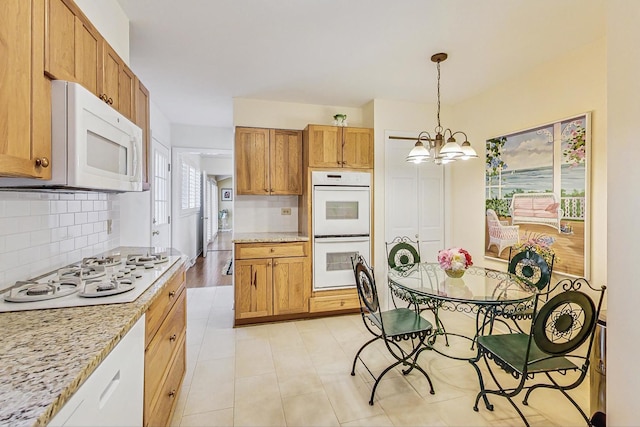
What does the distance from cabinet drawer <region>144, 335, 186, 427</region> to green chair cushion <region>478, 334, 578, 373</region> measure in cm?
187

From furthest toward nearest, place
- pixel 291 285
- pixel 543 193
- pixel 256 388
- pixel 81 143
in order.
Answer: pixel 291 285 < pixel 543 193 < pixel 256 388 < pixel 81 143

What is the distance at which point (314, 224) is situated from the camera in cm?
348

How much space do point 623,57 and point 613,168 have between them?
20.3 inches

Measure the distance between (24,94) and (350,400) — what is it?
2.29 m

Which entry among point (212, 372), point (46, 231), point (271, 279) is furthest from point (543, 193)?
point (46, 231)

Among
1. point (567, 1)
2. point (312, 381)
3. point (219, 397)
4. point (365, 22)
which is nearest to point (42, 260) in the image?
point (219, 397)

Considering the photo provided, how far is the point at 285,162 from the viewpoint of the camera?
3.70 m

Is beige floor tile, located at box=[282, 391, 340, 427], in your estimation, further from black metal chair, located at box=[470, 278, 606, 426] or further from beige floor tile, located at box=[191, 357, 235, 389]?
black metal chair, located at box=[470, 278, 606, 426]

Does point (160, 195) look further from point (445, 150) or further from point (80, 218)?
point (445, 150)

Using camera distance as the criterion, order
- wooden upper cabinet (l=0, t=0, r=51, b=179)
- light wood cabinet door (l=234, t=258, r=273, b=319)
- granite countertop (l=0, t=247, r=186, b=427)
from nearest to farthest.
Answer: granite countertop (l=0, t=247, r=186, b=427)
wooden upper cabinet (l=0, t=0, r=51, b=179)
light wood cabinet door (l=234, t=258, r=273, b=319)

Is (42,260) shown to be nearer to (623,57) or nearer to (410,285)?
(410,285)

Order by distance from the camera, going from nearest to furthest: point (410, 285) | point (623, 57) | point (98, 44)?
point (623, 57), point (98, 44), point (410, 285)

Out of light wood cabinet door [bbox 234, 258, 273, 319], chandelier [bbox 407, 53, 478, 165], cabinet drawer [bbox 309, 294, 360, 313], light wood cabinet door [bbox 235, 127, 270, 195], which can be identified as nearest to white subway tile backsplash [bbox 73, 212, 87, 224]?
light wood cabinet door [bbox 234, 258, 273, 319]

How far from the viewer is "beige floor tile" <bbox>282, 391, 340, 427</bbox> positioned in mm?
1851
